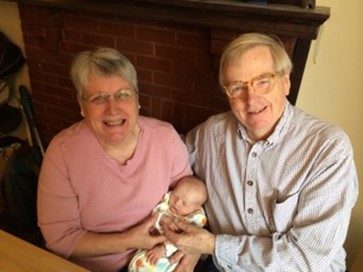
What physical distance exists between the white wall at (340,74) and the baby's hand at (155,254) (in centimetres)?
96

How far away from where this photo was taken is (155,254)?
1284 millimetres

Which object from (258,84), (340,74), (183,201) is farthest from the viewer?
(340,74)

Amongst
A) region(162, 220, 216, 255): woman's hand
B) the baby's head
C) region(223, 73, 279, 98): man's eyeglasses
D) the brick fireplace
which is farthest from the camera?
the brick fireplace

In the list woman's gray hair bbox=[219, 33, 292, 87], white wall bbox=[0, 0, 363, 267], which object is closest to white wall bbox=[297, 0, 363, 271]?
white wall bbox=[0, 0, 363, 267]

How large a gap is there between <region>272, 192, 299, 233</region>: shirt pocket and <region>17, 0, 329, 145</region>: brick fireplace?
63cm

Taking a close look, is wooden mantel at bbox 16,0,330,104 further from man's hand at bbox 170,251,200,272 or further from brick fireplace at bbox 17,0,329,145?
man's hand at bbox 170,251,200,272

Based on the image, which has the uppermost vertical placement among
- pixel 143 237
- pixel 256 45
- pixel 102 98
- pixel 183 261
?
pixel 256 45

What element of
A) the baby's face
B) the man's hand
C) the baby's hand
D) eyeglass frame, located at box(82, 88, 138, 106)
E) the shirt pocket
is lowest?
the man's hand

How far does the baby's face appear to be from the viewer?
1333mm

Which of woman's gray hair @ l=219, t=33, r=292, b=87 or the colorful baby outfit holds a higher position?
woman's gray hair @ l=219, t=33, r=292, b=87

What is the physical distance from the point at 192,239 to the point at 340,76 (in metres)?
0.98

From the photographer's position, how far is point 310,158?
1114 millimetres

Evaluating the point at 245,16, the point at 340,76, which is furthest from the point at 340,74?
the point at 245,16

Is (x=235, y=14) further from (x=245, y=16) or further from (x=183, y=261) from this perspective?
(x=183, y=261)
